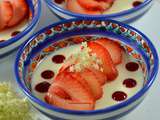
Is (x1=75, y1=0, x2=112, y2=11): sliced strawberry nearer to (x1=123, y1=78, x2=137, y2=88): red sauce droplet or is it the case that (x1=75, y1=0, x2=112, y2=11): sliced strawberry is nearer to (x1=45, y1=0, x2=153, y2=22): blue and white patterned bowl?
(x1=45, y1=0, x2=153, y2=22): blue and white patterned bowl

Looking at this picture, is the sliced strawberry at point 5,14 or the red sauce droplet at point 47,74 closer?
the red sauce droplet at point 47,74

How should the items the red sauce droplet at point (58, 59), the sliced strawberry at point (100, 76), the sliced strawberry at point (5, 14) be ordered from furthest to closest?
the sliced strawberry at point (5, 14) < the red sauce droplet at point (58, 59) < the sliced strawberry at point (100, 76)

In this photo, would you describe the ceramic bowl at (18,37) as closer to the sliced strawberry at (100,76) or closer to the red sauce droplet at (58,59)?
the red sauce droplet at (58,59)

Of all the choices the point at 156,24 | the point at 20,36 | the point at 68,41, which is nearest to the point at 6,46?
the point at 20,36

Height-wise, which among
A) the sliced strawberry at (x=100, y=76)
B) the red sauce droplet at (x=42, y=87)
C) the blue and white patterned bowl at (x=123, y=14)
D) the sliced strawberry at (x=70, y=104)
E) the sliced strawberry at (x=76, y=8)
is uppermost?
the sliced strawberry at (x=76, y=8)

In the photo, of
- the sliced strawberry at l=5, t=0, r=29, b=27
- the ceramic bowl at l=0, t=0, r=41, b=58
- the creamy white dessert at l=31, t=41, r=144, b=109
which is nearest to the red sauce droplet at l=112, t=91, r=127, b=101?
the creamy white dessert at l=31, t=41, r=144, b=109

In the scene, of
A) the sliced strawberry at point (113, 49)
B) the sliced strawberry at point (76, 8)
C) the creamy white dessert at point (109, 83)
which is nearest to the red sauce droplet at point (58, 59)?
the creamy white dessert at point (109, 83)

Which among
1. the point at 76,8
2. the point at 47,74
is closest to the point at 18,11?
the point at 76,8

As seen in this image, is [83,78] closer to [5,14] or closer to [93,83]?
[93,83]
